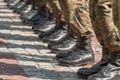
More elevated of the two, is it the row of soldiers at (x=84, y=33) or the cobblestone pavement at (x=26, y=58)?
the row of soldiers at (x=84, y=33)

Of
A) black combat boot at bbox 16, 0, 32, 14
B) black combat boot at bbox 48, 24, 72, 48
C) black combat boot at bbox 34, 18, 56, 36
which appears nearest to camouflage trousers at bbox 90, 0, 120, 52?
black combat boot at bbox 48, 24, 72, 48

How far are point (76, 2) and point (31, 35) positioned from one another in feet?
6.32

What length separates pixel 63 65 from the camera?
4.91 meters

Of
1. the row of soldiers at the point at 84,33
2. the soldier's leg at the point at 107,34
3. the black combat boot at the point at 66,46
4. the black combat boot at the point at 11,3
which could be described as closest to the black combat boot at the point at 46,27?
the row of soldiers at the point at 84,33

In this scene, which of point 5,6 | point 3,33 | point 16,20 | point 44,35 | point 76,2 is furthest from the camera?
point 5,6

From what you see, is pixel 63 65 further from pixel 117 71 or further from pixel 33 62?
pixel 117 71

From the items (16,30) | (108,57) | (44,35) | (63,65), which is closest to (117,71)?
(108,57)

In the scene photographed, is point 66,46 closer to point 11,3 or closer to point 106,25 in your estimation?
point 106,25

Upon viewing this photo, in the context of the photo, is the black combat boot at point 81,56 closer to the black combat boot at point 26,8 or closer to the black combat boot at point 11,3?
the black combat boot at point 26,8

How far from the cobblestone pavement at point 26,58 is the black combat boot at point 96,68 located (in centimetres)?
9

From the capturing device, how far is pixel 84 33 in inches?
188

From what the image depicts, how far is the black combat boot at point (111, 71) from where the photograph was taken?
4.15m

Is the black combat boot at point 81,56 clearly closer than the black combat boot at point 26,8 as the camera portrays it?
Yes

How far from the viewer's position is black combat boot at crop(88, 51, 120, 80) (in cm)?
415
